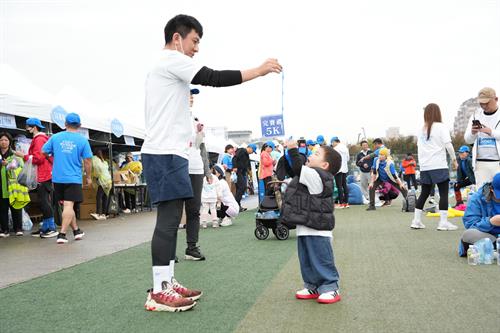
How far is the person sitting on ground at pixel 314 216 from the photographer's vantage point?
4102 millimetres

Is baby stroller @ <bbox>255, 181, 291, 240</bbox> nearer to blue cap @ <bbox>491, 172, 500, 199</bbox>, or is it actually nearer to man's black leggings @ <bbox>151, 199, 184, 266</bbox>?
blue cap @ <bbox>491, 172, 500, 199</bbox>

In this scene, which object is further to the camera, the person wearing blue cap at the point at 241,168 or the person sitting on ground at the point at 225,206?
the person wearing blue cap at the point at 241,168

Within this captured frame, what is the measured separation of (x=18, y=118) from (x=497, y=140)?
29.2 ft

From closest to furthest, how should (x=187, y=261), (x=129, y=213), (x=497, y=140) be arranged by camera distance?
1. (x=187, y=261)
2. (x=497, y=140)
3. (x=129, y=213)

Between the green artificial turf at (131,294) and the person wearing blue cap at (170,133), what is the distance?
26 centimetres

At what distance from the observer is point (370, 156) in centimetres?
1609

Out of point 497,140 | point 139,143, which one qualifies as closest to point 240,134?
point 139,143

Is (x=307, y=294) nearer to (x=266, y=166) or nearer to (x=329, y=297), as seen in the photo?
(x=329, y=297)

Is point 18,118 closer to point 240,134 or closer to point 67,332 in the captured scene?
point 67,332

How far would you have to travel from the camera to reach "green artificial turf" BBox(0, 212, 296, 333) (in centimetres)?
346

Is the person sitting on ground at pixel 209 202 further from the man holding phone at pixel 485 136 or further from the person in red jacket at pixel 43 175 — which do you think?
the man holding phone at pixel 485 136

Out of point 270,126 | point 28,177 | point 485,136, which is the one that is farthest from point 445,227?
point 270,126

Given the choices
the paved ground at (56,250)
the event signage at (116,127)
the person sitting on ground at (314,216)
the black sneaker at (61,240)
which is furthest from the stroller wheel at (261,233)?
the event signage at (116,127)

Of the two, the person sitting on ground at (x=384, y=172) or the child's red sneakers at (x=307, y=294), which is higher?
the person sitting on ground at (x=384, y=172)
